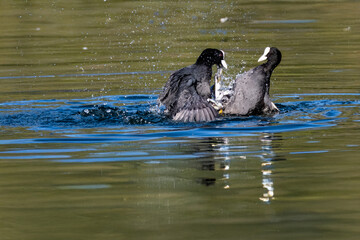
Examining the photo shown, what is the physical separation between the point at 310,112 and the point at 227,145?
191cm

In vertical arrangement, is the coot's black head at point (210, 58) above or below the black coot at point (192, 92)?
above

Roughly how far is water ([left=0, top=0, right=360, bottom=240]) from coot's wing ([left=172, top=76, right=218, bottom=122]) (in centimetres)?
17

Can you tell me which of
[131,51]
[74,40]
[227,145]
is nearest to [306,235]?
[227,145]

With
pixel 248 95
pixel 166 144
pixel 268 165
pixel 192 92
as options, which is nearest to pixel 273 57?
pixel 248 95

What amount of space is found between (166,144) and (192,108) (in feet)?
4.59

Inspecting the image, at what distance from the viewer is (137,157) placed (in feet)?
19.6

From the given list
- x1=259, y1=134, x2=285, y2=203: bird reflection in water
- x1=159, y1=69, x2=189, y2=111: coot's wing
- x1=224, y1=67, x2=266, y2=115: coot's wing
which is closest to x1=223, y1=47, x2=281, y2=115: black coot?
x1=224, y1=67, x2=266, y2=115: coot's wing

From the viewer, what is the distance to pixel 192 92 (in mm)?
8047

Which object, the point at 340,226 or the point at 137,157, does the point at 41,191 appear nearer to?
the point at 137,157

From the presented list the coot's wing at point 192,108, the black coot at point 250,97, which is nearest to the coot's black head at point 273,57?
the black coot at point 250,97

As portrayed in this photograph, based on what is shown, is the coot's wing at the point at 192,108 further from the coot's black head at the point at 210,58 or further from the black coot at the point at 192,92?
the coot's black head at the point at 210,58

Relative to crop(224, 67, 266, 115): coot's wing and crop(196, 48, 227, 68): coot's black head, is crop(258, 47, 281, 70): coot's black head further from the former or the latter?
crop(196, 48, 227, 68): coot's black head

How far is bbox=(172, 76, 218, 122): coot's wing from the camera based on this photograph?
25.5ft

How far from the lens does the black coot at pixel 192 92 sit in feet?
25.6
